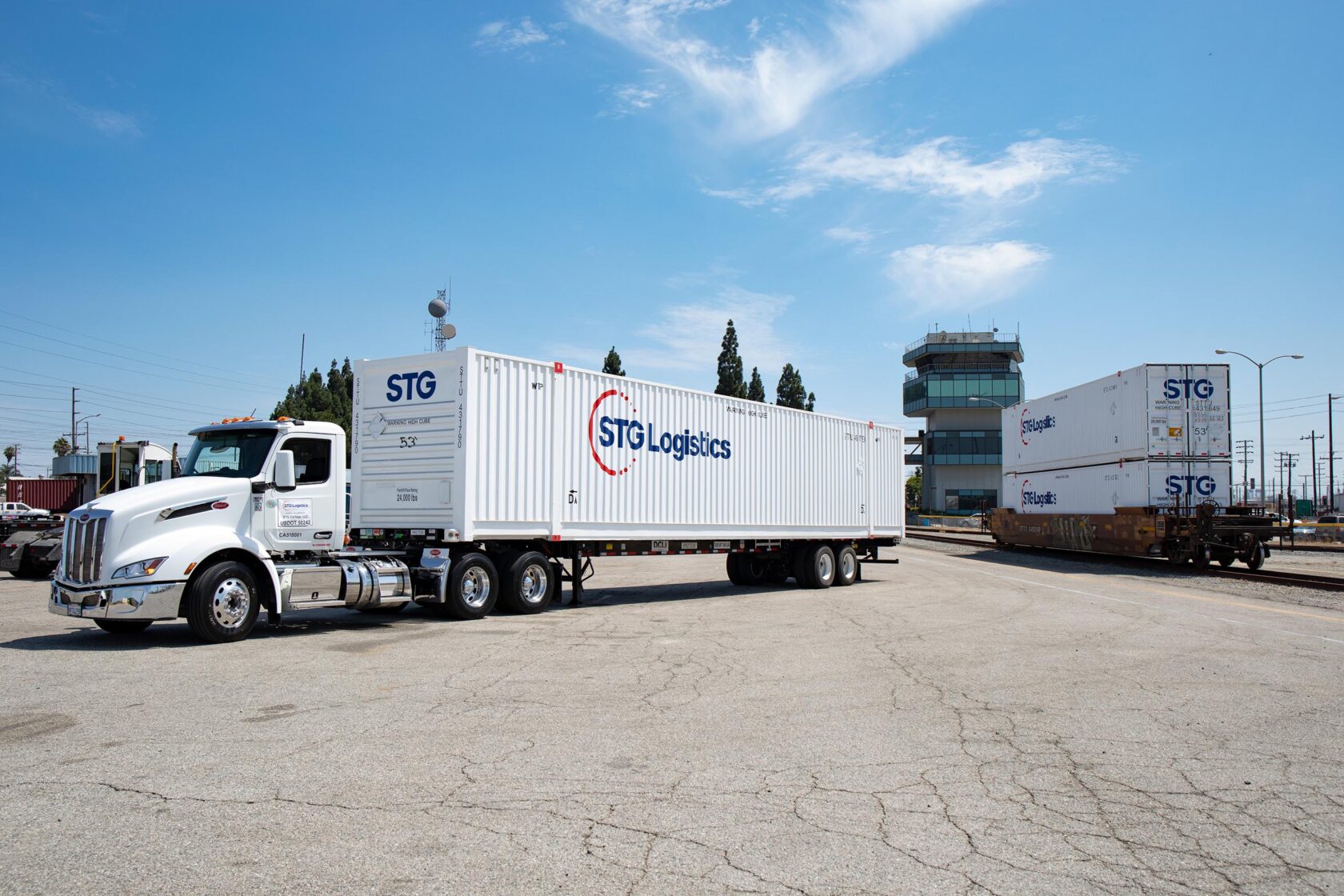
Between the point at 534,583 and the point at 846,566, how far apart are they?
8502 millimetres

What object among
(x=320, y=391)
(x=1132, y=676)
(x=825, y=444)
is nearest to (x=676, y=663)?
(x=1132, y=676)

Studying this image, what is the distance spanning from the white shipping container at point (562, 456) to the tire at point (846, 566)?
0.87 metres

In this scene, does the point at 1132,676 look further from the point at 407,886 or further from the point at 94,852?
the point at 94,852

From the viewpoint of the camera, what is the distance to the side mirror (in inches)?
442

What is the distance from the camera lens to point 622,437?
15031 millimetres

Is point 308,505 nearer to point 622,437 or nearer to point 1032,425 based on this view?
point 622,437

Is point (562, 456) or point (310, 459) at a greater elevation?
point (562, 456)

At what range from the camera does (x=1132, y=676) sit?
8.66 meters

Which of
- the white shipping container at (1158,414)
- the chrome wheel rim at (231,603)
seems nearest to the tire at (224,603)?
the chrome wheel rim at (231,603)

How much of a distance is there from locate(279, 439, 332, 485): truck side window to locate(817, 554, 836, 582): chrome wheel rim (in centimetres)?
1053

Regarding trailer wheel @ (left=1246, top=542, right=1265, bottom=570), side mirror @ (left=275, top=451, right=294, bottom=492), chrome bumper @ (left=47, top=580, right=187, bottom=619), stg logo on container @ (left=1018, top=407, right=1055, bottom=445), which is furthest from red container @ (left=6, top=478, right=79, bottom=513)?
trailer wheel @ (left=1246, top=542, right=1265, bottom=570)

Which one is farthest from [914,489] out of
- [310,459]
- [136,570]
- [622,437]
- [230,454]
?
[136,570]

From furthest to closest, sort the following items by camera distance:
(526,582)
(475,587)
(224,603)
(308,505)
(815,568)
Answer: (815,568) → (526,582) → (475,587) → (308,505) → (224,603)

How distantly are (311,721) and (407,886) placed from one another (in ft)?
10.5
